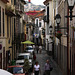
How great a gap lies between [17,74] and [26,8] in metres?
100

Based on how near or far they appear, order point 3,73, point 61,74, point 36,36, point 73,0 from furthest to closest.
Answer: point 36,36 → point 61,74 → point 73,0 → point 3,73

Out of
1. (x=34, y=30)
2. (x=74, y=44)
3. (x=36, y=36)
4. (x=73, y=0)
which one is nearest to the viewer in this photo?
(x=73, y=0)

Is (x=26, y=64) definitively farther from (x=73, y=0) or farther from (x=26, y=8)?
(x=26, y=8)

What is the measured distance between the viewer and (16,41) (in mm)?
26859

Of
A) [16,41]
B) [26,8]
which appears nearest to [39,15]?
[26,8]

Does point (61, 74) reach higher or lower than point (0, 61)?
lower

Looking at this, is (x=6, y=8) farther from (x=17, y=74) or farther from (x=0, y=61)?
(x=17, y=74)

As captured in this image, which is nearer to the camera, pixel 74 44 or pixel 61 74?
pixel 74 44

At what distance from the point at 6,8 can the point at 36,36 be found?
208 feet

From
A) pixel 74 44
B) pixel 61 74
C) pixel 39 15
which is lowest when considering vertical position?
pixel 61 74

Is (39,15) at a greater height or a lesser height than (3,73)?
greater

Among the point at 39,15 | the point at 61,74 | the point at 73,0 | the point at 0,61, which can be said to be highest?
the point at 39,15

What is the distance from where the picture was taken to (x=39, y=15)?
86.9 meters

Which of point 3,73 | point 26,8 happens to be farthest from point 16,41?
point 26,8
